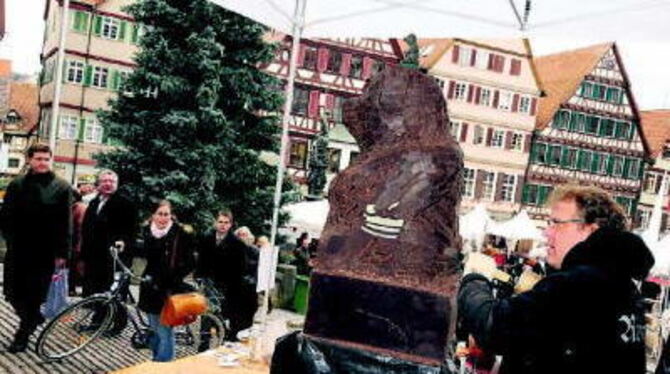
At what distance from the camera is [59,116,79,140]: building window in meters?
33.8

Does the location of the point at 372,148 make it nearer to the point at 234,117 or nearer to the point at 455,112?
the point at 234,117

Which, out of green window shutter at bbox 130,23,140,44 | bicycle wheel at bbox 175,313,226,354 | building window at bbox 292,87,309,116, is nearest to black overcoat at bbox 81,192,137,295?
bicycle wheel at bbox 175,313,226,354

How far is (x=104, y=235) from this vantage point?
7.39 metres

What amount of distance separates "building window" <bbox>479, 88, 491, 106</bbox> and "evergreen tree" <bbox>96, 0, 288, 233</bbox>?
21.9m

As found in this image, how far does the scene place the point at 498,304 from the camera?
7.39 feet

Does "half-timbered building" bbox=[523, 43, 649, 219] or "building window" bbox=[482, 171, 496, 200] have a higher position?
"half-timbered building" bbox=[523, 43, 649, 219]

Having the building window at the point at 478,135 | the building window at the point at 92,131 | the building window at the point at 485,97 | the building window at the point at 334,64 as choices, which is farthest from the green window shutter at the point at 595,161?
the building window at the point at 92,131

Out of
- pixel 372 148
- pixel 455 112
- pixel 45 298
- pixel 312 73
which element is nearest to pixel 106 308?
pixel 45 298

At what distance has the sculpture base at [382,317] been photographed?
2324 mm

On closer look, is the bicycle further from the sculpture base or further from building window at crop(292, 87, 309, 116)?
building window at crop(292, 87, 309, 116)

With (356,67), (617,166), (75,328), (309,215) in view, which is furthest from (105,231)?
(617,166)

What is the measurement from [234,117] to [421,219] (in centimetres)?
1685

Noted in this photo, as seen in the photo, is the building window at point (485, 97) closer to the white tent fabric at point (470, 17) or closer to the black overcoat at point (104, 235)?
the white tent fabric at point (470, 17)

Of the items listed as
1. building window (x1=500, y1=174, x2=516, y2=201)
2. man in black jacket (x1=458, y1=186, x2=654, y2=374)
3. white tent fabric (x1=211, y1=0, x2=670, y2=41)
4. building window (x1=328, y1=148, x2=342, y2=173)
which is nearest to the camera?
man in black jacket (x1=458, y1=186, x2=654, y2=374)
